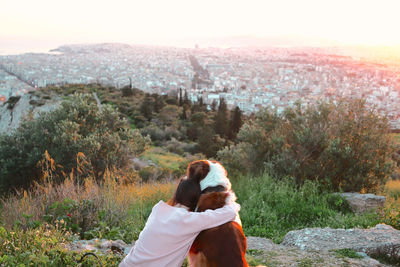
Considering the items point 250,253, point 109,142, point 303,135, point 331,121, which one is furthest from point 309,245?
point 109,142

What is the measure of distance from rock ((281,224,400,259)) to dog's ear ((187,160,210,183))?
244 cm

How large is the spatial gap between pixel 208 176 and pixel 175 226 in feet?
1.39

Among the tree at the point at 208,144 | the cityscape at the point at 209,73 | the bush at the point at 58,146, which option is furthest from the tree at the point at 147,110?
the bush at the point at 58,146

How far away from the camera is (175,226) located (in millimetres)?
2322

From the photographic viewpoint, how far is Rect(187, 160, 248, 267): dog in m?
2.23

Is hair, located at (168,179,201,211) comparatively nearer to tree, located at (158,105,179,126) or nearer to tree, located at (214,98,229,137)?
tree, located at (214,98,229,137)

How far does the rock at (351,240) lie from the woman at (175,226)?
7.83 ft

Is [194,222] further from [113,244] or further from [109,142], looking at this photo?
[109,142]

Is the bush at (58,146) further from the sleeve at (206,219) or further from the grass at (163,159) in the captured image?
the grass at (163,159)

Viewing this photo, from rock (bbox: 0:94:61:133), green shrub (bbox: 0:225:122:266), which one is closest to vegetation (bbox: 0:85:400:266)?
green shrub (bbox: 0:225:122:266)

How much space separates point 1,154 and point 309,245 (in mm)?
7362

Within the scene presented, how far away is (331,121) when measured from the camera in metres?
7.80

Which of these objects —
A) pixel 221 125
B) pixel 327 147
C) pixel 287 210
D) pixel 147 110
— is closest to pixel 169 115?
pixel 147 110

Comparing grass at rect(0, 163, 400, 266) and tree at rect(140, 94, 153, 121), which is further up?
grass at rect(0, 163, 400, 266)
